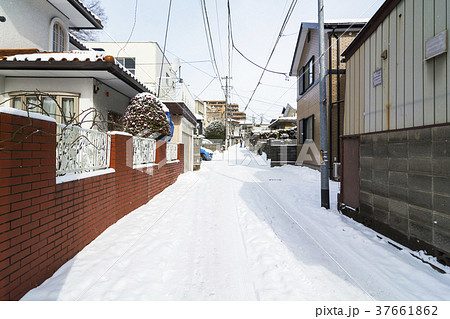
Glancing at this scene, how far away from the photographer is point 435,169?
288 centimetres

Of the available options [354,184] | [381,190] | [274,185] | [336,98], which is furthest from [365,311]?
[336,98]

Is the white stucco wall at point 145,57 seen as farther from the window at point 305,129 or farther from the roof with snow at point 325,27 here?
the window at point 305,129

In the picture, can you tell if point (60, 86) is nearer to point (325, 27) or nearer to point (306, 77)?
point (325, 27)

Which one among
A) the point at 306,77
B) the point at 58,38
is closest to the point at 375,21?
the point at 306,77

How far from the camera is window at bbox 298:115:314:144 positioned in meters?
11.9

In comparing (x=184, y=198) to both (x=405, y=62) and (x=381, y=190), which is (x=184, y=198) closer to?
(x=381, y=190)

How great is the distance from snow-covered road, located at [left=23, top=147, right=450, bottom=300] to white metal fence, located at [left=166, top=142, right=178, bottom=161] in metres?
3.74

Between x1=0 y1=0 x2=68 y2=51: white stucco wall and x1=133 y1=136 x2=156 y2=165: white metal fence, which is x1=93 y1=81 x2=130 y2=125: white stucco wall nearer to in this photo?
x1=133 y1=136 x2=156 y2=165: white metal fence

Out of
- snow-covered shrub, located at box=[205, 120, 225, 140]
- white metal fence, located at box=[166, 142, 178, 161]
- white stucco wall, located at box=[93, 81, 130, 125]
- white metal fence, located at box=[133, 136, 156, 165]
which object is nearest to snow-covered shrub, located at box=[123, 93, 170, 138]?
white metal fence, located at box=[133, 136, 156, 165]

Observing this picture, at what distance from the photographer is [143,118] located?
23.2ft

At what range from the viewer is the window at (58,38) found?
848cm

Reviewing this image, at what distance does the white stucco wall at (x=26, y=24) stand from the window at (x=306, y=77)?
423 inches

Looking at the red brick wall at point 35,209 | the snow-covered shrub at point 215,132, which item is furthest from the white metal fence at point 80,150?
the snow-covered shrub at point 215,132

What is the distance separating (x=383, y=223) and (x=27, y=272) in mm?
4662
